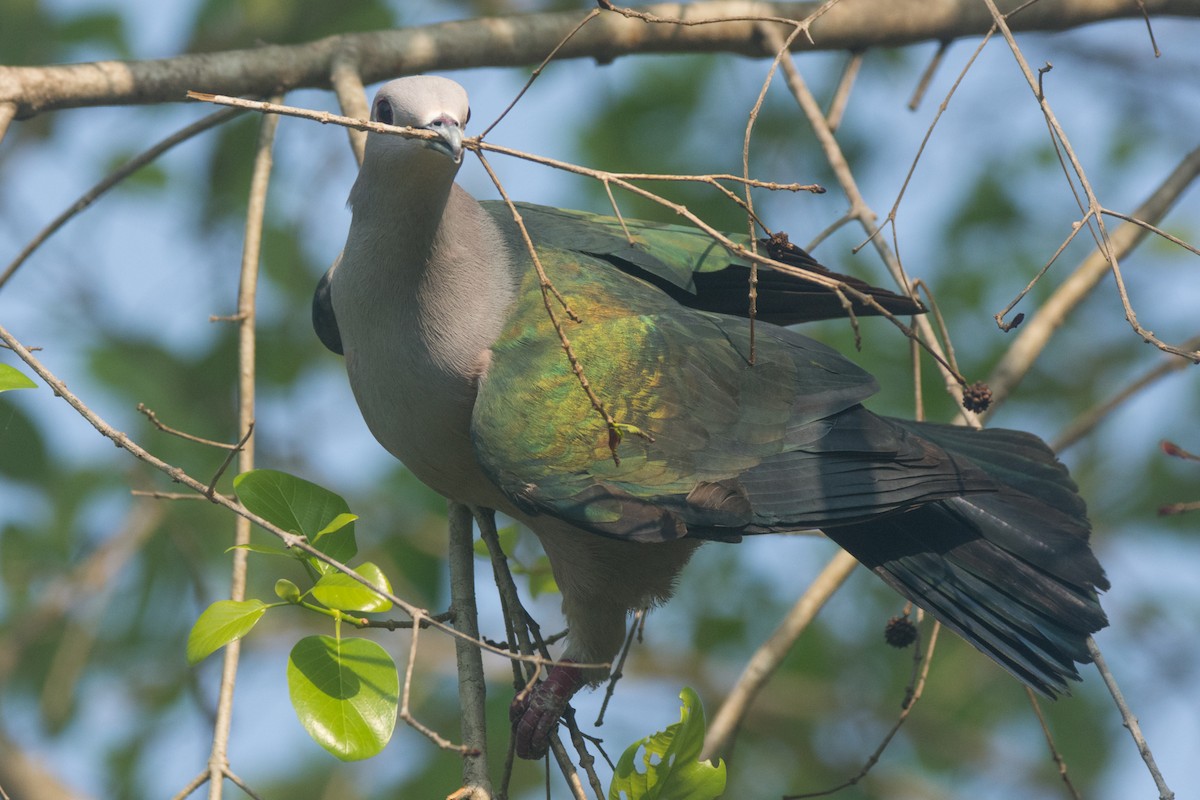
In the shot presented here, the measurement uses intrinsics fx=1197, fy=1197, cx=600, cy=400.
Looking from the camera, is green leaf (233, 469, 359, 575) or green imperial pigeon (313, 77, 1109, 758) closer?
green leaf (233, 469, 359, 575)

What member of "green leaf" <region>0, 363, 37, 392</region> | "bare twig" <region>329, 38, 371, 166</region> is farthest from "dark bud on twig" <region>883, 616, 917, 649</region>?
"green leaf" <region>0, 363, 37, 392</region>

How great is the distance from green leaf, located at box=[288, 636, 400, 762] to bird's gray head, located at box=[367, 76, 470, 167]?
3.48 feet

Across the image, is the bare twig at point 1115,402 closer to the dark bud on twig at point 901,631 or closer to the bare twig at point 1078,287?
the bare twig at point 1078,287

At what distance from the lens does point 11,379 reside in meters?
2.24

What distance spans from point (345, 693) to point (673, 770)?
69cm

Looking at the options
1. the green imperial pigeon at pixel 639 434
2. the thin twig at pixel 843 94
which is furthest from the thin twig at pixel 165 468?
the thin twig at pixel 843 94

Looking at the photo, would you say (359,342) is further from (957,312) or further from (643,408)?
(957,312)

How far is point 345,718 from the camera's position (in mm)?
2268

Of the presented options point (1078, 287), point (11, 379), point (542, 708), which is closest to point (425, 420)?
point (542, 708)

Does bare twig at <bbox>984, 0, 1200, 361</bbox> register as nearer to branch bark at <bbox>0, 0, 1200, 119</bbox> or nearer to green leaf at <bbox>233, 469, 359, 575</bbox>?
branch bark at <bbox>0, 0, 1200, 119</bbox>

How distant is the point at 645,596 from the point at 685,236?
1.08 m

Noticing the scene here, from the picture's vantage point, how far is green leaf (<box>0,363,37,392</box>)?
2223mm

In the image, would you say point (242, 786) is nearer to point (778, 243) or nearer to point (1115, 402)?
point (778, 243)

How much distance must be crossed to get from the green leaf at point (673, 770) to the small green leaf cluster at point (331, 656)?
51cm
